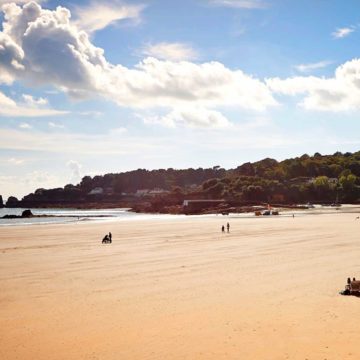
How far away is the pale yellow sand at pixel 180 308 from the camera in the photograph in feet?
36.7

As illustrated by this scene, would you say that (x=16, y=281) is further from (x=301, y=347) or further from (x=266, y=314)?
(x=301, y=347)

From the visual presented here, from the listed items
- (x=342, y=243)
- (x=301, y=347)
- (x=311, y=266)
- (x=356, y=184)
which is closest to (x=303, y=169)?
(x=356, y=184)

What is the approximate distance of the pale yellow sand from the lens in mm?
11172

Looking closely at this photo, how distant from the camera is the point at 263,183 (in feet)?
501

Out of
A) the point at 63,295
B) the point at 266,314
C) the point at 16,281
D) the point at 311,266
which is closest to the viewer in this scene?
the point at 266,314

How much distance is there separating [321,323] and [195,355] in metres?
4.51

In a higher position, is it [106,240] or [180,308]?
[106,240]

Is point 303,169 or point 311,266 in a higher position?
point 303,169

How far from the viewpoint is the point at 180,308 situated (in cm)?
1502

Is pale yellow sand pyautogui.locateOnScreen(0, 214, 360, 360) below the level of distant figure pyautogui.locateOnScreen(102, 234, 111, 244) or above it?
below

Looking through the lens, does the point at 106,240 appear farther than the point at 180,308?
Yes

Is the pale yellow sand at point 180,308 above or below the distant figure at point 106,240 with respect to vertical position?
below

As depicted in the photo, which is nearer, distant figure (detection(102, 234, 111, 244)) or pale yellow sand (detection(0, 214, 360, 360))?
pale yellow sand (detection(0, 214, 360, 360))

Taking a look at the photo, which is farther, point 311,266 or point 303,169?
point 303,169
